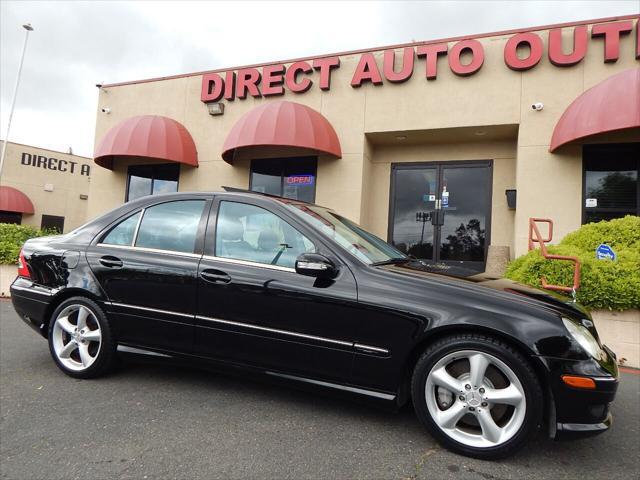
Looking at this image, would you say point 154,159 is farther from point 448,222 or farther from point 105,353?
point 105,353

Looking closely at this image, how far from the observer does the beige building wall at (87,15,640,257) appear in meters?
7.84

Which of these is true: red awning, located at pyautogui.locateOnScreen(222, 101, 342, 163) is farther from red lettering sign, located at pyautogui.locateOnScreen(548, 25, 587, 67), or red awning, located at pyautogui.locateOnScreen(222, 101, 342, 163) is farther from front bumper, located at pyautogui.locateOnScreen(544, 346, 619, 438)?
front bumper, located at pyautogui.locateOnScreen(544, 346, 619, 438)

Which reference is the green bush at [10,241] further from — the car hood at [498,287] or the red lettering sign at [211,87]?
the car hood at [498,287]

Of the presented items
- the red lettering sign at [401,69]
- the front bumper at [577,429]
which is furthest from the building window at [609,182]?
the front bumper at [577,429]

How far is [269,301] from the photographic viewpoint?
267cm

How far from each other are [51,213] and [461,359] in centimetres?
2699

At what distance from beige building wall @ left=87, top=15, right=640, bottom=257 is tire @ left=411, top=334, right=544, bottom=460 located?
253 inches

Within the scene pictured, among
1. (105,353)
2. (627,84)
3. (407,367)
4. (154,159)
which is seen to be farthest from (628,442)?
(154,159)

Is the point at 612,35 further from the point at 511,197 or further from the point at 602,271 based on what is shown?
the point at 602,271

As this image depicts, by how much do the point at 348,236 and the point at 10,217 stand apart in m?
24.6

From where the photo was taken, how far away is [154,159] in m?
10.7

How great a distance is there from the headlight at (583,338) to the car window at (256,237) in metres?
1.56

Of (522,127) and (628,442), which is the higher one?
(522,127)

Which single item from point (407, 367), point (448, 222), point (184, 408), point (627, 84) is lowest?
point (184, 408)
